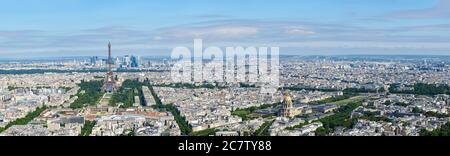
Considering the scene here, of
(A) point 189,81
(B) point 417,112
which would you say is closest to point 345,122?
(B) point 417,112

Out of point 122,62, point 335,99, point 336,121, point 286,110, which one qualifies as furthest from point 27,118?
point 122,62

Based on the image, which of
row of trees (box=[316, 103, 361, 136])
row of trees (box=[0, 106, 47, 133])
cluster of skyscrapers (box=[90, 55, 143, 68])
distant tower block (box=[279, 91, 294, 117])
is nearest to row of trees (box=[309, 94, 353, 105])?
row of trees (box=[316, 103, 361, 136])

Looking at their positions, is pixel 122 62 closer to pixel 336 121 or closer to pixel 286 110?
pixel 286 110

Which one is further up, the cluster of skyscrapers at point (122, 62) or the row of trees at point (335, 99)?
the cluster of skyscrapers at point (122, 62)

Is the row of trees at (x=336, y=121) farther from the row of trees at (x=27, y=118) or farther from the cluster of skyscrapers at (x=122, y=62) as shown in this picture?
the cluster of skyscrapers at (x=122, y=62)

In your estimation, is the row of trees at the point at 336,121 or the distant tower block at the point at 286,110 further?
the distant tower block at the point at 286,110

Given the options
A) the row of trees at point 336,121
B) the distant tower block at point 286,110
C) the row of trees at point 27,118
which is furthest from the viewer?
the distant tower block at point 286,110

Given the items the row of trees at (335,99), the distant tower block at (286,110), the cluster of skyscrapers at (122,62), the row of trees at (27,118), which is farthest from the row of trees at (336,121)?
the cluster of skyscrapers at (122,62)

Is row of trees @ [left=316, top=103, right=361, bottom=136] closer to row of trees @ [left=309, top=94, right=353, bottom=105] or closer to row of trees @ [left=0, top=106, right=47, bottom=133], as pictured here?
row of trees @ [left=309, top=94, right=353, bottom=105]

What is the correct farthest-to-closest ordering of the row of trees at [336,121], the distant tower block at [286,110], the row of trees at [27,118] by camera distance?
the distant tower block at [286,110]
the row of trees at [27,118]
the row of trees at [336,121]

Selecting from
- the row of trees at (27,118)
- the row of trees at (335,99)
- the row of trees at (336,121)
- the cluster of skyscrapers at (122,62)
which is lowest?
the row of trees at (27,118)
